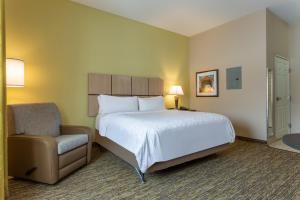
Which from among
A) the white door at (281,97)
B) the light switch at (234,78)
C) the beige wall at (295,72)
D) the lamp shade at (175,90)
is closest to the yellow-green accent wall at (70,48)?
the lamp shade at (175,90)

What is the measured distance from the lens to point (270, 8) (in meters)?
3.83

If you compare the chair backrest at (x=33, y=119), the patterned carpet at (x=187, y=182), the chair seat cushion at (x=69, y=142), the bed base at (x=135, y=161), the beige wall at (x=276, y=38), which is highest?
the beige wall at (x=276, y=38)

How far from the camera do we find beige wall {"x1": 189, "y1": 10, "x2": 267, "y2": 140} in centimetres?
389

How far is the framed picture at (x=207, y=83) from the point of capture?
486 centimetres

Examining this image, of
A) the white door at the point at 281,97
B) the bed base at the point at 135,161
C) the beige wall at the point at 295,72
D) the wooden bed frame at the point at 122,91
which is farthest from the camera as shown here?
the beige wall at the point at 295,72

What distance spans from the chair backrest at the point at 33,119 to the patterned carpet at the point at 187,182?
0.66m

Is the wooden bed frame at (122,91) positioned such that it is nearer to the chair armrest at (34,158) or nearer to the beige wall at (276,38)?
the chair armrest at (34,158)

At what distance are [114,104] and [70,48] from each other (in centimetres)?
140

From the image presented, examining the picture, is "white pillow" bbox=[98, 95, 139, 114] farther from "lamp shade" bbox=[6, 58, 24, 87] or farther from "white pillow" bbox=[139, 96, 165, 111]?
"lamp shade" bbox=[6, 58, 24, 87]

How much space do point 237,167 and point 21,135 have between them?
3.04m

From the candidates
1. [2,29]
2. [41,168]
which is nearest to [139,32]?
[2,29]

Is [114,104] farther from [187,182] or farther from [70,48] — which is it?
[187,182]

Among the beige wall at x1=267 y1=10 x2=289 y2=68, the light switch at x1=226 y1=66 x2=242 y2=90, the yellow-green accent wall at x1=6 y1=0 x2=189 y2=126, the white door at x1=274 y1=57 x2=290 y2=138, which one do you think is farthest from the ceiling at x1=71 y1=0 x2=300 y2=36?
the light switch at x1=226 y1=66 x2=242 y2=90

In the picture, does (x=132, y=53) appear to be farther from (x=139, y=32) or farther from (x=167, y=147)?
(x=167, y=147)
